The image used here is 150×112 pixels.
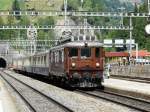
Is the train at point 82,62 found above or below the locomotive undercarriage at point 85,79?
above

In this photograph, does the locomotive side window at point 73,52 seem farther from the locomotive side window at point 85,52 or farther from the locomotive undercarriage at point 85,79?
the locomotive undercarriage at point 85,79

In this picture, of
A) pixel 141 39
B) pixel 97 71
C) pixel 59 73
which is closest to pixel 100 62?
pixel 97 71

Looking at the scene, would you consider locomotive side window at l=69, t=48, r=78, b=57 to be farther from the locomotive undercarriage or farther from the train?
the locomotive undercarriage

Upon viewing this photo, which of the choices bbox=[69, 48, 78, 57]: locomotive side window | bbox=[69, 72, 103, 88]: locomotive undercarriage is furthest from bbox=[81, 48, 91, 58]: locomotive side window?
bbox=[69, 72, 103, 88]: locomotive undercarriage

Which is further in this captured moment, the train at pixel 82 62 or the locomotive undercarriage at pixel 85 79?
the train at pixel 82 62

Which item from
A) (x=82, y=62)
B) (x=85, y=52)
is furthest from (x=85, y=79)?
(x=85, y=52)

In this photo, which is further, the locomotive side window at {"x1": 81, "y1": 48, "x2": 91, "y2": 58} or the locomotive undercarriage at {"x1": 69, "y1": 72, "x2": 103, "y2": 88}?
the locomotive side window at {"x1": 81, "y1": 48, "x2": 91, "y2": 58}

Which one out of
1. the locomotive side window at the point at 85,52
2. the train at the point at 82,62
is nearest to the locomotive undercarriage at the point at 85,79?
the train at the point at 82,62

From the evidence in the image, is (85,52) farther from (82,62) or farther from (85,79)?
(85,79)

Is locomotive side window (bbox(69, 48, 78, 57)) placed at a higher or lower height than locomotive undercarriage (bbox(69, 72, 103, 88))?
higher

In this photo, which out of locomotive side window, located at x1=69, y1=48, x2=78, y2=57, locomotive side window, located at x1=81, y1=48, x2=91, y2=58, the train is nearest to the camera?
the train

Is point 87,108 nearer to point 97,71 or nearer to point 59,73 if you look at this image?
point 97,71

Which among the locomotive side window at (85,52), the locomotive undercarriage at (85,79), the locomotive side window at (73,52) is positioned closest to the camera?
the locomotive undercarriage at (85,79)

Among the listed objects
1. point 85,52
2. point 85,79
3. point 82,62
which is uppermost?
point 85,52
